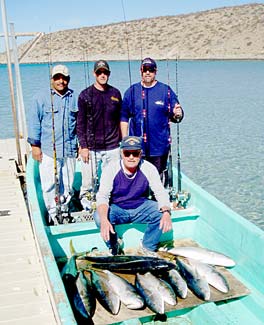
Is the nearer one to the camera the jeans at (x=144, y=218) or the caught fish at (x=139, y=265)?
the caught fish at (x=139, y=265)

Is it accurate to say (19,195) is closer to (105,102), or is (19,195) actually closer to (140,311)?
(105,102)

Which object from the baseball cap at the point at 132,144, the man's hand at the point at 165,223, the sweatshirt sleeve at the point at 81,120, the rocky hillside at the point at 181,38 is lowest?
the man's hand at the point at 165,223

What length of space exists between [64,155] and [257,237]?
8.66 ft

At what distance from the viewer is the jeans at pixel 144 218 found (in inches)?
181

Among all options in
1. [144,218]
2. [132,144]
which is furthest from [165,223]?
[132,144]

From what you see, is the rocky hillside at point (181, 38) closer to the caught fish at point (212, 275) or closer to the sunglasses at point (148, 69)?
the sunglasses at point (148, 69)

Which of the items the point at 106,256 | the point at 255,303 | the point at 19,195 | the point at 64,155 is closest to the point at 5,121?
the point at 19,195

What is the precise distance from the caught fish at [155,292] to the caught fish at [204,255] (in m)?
0.69

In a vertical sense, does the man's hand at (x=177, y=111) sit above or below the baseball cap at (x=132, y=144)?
above

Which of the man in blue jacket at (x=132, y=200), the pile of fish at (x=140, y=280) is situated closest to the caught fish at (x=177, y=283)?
the pile of fish at (x=140, y=280)

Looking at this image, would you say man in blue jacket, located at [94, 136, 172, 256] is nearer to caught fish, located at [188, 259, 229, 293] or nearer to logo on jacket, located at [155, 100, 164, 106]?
caught fish, located at [188, 259, 229, 293]

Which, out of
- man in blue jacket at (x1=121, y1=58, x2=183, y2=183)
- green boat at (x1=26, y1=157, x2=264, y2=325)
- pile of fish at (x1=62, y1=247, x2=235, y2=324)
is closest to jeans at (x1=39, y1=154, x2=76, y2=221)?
green boat at (x1=26, y1=157, x2=264, y2=325)

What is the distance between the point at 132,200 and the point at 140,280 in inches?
38.0

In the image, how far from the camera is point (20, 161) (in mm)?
8000
